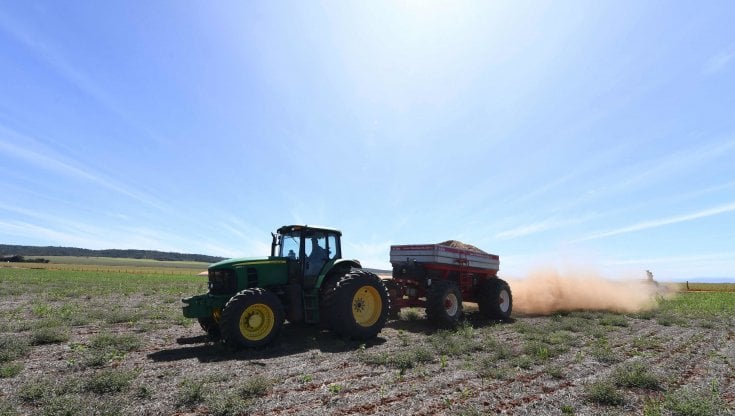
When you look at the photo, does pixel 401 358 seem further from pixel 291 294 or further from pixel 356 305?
pixel 291 294

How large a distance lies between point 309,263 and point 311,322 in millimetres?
1525

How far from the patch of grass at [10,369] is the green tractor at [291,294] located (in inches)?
112

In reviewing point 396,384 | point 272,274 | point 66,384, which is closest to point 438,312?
point 272,274

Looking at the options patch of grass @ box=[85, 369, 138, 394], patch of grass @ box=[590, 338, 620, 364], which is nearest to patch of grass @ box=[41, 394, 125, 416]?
patch of grass @ box=[85, 369, 138, 394]

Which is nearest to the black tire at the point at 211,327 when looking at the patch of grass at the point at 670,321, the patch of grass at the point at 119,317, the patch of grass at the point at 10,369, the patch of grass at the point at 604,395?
the patch of grass at the point at 10,369

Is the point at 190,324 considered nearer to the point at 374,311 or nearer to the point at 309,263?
the point at 309,263

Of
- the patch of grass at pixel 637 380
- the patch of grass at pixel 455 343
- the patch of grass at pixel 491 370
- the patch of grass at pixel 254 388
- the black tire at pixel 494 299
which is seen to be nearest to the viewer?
the patch of grass at pixel 254 388

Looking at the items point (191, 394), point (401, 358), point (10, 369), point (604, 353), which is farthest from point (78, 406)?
point (604, 353)

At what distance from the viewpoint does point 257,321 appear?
881 cm

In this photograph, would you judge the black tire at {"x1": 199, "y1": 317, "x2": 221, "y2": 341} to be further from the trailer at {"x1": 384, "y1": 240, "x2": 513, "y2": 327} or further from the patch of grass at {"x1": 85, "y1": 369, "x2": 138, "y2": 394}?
the trailer at {"x1": 384, "y1": 240, "x2": 513, "y2": 327}

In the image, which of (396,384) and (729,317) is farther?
(729,317)

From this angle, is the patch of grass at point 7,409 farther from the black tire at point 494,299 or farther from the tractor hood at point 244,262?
the black tire at point 494,299

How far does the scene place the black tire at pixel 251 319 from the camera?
831 cm

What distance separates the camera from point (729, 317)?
16469 millimetres
